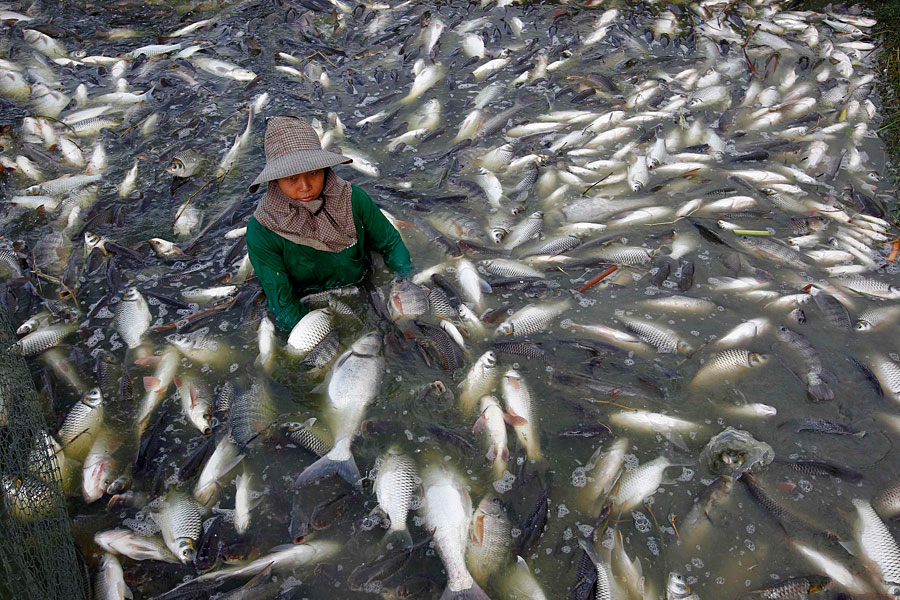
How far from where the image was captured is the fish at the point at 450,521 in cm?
279

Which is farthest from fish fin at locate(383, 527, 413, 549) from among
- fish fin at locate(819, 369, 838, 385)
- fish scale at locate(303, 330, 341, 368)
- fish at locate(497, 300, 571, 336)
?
fish fin at locate(819, 369, 838, 385)

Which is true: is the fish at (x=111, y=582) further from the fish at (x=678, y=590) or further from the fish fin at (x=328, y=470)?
the fish at (x=678, y=590)

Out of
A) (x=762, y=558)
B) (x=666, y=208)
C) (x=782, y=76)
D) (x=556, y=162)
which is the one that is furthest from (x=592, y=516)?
(x=782, y=76)

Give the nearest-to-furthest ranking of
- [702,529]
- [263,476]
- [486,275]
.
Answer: [702,529], [263,476], [486,275]

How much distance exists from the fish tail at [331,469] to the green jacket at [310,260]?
1112 mm

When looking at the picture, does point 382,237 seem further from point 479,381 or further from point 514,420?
point 514,420

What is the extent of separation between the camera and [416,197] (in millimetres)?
5426

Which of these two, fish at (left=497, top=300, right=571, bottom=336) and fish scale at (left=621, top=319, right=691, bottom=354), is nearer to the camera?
fish scale at (left=621, top=319, right=691, bottom=354)

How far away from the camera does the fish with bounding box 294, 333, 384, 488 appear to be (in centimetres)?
333

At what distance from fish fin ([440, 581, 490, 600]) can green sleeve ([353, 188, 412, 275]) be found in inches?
93.1

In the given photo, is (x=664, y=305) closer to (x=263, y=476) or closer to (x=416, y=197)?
(x=416, y=197)

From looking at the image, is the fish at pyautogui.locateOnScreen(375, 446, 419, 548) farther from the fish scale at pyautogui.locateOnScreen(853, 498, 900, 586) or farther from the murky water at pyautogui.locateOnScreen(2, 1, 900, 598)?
the fish scale at pyautogui.locateOnScreen(853, 498, 900, 586)

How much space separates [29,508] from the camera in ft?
9.37

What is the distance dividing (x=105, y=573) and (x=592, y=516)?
8.23 ft
